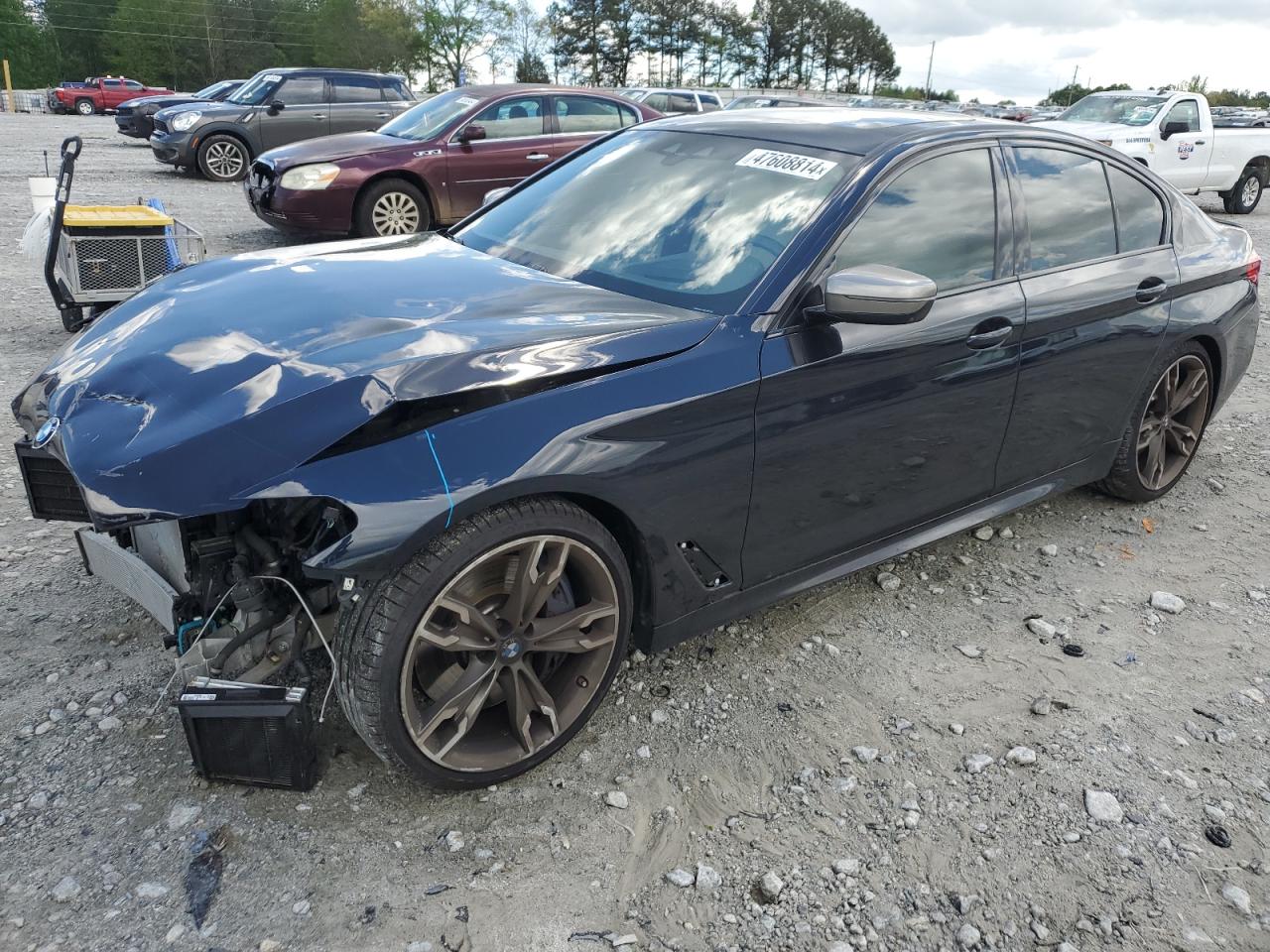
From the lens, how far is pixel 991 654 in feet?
11.3

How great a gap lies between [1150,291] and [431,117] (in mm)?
8025

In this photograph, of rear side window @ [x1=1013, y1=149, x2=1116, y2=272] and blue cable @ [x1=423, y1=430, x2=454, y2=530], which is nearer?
blue cable @ [x1=423, y1=430, x2=454, y2=530]

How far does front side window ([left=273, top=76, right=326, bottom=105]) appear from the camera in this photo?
47.6ft

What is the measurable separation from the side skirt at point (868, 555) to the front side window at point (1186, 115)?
478 inches

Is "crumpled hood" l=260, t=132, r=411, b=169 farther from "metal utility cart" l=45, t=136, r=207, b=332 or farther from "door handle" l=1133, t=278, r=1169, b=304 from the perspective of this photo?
"door handle" l=1133, t=278, r=1169, b=304

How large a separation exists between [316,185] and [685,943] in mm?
8347

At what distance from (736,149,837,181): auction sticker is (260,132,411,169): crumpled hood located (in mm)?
6876

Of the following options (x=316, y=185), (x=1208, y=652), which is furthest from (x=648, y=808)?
(x=316, y=185)

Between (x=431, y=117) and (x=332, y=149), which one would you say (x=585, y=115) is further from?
(x=332, y=149)

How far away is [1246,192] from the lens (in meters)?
15.9

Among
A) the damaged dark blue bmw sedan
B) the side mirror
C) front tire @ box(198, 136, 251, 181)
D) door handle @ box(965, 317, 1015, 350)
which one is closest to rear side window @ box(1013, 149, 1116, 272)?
the damaged dark blue bmw sedan

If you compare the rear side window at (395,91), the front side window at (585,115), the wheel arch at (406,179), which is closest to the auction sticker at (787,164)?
the wheel arch at (406,179)

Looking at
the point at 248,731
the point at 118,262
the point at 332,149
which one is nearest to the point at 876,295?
the point at 248,731

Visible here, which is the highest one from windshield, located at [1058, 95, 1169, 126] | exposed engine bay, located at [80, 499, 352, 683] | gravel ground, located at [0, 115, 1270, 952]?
windshield, located at [1058, 95, 1169, 126]
